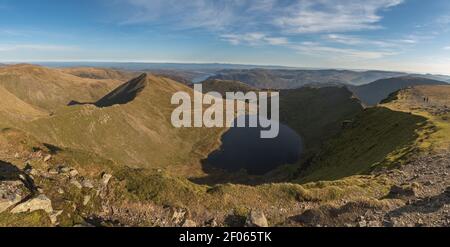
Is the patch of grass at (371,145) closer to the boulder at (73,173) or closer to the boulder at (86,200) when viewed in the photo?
the boulder at (86,200)

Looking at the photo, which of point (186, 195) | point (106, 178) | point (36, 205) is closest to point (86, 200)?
point (106, 178)

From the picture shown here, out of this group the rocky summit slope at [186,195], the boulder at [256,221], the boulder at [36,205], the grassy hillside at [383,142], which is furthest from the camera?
the grassy hillside at [383,142]

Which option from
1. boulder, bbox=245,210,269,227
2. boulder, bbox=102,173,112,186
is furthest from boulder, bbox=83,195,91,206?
boulder, bbox=245,210,269,227

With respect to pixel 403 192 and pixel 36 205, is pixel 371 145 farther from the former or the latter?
pixel 36 205

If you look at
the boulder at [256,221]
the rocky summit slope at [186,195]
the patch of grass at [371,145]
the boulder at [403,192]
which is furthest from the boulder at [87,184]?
the patch of grass at [371,145]

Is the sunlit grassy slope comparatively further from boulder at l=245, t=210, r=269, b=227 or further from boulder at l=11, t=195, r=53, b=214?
boulder at l=245, t=210, r=269, b=227
